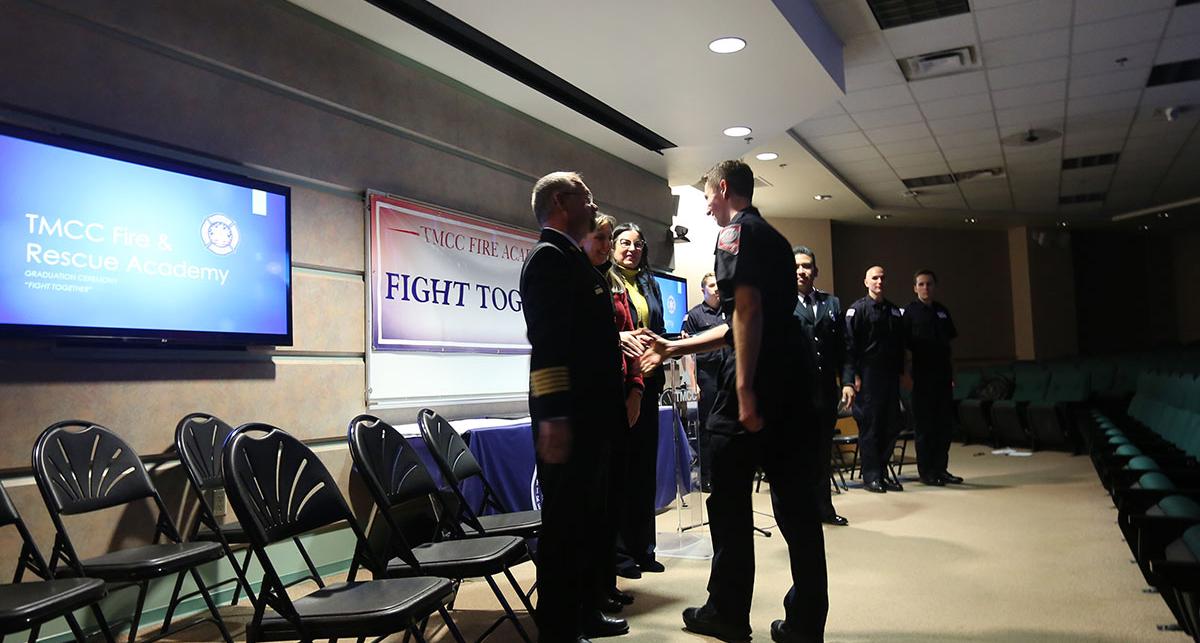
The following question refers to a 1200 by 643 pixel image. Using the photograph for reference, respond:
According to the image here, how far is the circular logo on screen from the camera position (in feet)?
11.2

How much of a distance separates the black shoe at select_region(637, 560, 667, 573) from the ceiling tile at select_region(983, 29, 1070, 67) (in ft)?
15.7

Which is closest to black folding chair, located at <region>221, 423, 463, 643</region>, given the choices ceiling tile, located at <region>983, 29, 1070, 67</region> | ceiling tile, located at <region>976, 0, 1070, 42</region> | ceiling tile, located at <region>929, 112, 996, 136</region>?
ceiling tile, located at <region>976, 0, 1070, 42</region>

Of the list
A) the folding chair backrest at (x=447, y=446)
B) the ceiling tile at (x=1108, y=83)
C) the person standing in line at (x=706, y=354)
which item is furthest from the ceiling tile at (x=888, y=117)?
the folding chair backrest at (x=447, y=446)

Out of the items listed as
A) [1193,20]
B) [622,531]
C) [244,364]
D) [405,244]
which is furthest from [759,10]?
[1193,20]

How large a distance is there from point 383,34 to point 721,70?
7.10 ft

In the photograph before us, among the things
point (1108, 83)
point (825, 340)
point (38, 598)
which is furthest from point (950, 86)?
point (38, 598)

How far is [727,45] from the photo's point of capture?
15.8 feet

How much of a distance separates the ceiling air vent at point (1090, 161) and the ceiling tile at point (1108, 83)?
2626mm

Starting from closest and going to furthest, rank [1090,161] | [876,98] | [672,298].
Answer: [876,98], [672,298], [1090,161]

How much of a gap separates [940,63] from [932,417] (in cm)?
284

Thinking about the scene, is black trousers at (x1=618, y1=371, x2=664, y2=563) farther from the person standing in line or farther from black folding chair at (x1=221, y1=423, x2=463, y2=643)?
black folding chair at (x1=221, y1=423, x2=463, y2=643)

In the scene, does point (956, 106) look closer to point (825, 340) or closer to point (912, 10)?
point (912, 10)

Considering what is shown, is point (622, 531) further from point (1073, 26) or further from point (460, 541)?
point (1073, 26)

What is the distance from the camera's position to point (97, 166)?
299 centimetres
